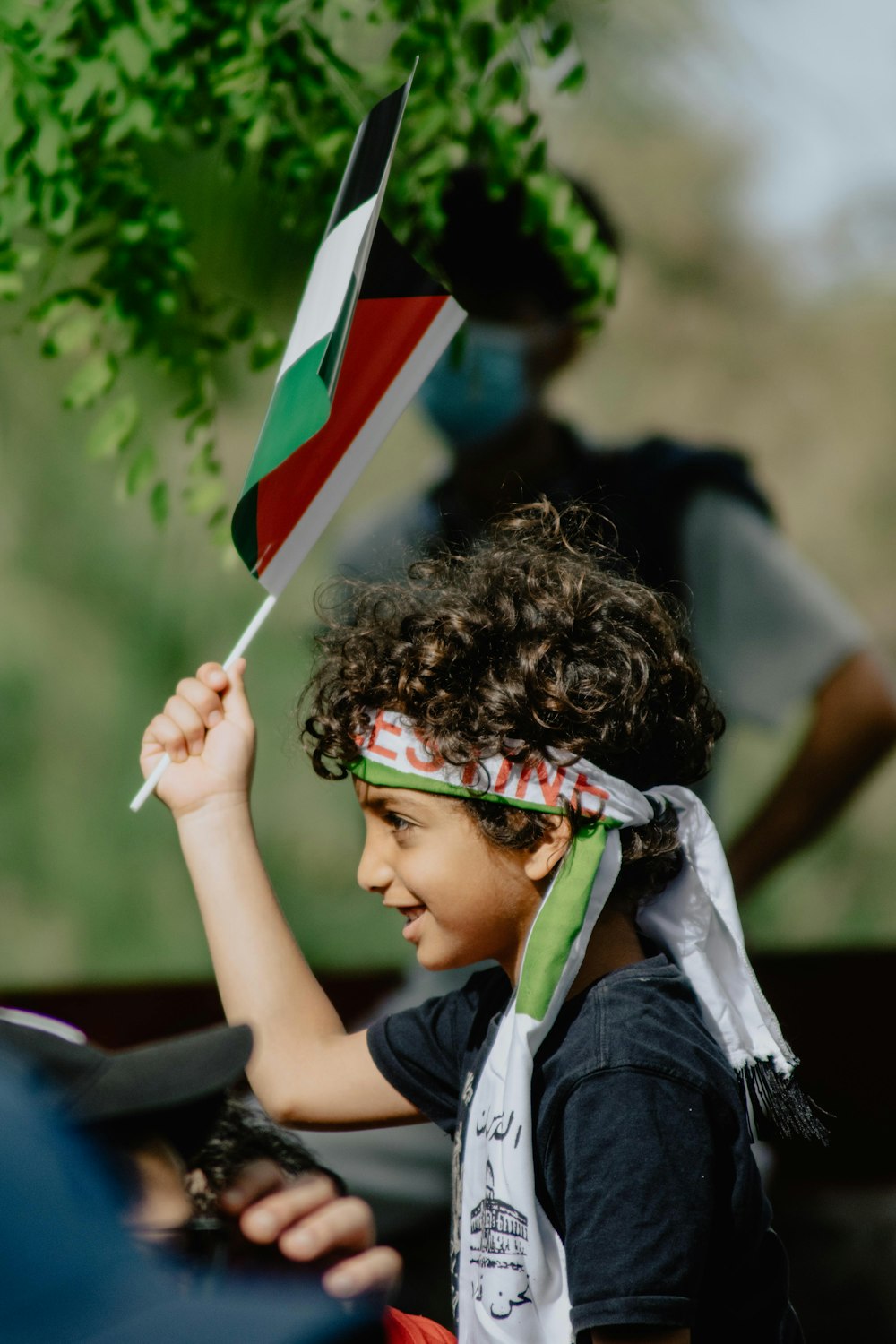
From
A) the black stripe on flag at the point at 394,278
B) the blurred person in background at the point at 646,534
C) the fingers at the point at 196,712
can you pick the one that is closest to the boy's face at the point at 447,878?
the fingers at the point at 196,712

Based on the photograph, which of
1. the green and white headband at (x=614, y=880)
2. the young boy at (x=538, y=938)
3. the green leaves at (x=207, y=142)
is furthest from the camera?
the green leaves at (x=207, y=142)

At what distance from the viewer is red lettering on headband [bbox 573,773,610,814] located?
62.1 inches

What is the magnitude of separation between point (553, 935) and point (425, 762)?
0.84ft

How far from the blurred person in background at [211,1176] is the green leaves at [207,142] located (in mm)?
1811

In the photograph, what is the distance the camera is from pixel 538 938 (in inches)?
59.7

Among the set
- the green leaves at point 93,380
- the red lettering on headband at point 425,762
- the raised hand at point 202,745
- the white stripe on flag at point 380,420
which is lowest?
the red lettering on headband at point 425,762

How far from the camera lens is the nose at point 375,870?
1.65 meters

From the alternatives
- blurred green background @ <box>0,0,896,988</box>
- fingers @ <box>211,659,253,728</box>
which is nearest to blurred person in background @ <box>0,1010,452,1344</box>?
fingers @ <box>211,659,253,728</box>

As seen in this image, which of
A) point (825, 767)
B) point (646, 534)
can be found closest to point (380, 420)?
point (646, 534)

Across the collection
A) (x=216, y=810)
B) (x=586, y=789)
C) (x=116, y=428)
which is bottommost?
(x=586, y=789)

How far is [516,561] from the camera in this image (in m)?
1.76

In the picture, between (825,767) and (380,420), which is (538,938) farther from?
(825,767)

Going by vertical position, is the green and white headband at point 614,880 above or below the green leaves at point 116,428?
below

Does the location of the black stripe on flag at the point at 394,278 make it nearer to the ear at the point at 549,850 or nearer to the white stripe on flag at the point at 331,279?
the white stripe on flag at the point at 331,279
